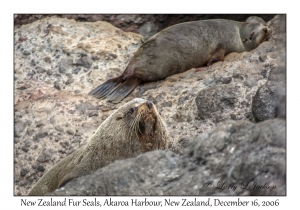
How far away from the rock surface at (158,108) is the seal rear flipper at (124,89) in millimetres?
99

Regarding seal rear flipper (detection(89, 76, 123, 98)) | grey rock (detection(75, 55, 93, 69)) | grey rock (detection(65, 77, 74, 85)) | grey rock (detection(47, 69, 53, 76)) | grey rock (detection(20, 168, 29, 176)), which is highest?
grey rock (detection(75, 55, 93, 69))

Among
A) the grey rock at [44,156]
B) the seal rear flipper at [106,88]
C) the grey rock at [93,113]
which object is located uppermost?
the seal rear flipper at [106,88]

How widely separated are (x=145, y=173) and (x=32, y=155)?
3903 mm

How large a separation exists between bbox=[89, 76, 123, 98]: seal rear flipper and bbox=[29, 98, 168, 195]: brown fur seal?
7.07ft

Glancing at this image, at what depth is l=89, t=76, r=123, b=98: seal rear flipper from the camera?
9.10 metres

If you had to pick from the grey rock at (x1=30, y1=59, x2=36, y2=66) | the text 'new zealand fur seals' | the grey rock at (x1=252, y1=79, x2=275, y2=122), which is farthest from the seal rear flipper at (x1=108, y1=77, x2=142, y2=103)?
the grey rock at (x1=252, y1=79, x2=275, y2=122)

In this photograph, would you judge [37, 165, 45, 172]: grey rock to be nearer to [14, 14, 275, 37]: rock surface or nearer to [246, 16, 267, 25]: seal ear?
[14, 14, 275, 37]: rock surface

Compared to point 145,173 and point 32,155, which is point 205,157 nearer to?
point 145,173

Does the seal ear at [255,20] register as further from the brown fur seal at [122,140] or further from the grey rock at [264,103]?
the brown fur seal at [122,140]

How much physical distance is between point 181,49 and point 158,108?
1.62m

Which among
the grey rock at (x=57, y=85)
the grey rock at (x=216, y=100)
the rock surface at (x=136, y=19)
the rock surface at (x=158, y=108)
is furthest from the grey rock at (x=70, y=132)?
the rock surface at (x=136, y=19)

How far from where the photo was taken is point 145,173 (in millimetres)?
4758

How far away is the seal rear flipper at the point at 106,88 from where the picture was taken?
9101 millimetres

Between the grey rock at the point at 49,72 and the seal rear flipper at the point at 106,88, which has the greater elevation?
the grey rock at the point at 49,72
